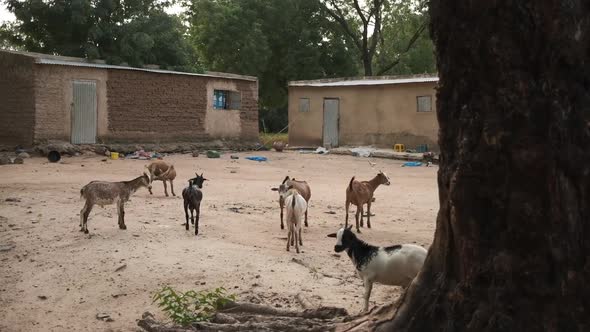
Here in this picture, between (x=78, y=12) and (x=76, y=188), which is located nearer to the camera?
(x=76, y=188)

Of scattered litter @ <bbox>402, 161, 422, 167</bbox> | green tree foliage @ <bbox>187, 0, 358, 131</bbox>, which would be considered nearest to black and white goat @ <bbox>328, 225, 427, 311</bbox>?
scattered litter @ <bbox>402, 161, 422, 167</bbox>

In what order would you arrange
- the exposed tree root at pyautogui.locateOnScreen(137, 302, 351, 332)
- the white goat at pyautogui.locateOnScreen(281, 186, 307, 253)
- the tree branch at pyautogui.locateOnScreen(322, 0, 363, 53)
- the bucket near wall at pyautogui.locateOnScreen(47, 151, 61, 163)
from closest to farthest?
the exposed tree root at pyautogui.locateOnScreen(137, 302, 351, 332)
the white goat at pyautogui.locateOnScreen(281, 186, 307, 253)
the bucket near wall at pyautogui.locateOnScreen(47, 151, 61, 163)
the tree branch at pyautogui.locateOnScreen(322, 0, 363, 53)

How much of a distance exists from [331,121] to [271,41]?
42.1ft

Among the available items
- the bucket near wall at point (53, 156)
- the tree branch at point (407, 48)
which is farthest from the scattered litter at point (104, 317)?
the tree branch at point (407, 48)

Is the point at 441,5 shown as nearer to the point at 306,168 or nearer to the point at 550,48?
the point at 550,48

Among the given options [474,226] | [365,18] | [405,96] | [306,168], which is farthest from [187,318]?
[365,18]

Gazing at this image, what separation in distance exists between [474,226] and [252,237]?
6007mm

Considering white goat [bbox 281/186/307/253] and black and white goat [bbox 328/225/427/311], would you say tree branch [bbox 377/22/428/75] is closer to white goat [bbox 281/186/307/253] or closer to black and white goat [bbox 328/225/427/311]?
white goat [bbox 281/186/307/253]

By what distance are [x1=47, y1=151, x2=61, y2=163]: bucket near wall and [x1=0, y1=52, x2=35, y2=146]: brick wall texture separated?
41.6 inches

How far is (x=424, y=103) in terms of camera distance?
26469 millimetres

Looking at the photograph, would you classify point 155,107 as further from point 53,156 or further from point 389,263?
point 389,263

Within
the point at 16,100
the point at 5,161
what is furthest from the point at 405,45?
the point at 5,161

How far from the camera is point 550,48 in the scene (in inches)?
144

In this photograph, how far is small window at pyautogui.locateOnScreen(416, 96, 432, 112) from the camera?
26.2 meters
